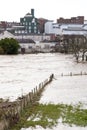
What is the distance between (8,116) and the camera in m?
15.9

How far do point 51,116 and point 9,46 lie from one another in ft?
195

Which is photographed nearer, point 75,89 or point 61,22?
point 75,89

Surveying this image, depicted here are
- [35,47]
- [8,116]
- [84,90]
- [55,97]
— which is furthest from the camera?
[35,47]

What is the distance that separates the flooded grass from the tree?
185ft

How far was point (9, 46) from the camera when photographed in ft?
253

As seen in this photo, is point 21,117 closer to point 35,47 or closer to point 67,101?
point 67,101

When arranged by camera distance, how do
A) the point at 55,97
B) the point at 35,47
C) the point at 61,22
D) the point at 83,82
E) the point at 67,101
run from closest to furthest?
1. the point at 67,101
2. the point at 55,97
3. the point at 83,82
4. the point at 35,47
5. the point at 61,22

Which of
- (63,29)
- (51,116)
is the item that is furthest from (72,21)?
(51,116)

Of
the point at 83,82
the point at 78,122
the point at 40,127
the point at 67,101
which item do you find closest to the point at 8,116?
the point at 40,127

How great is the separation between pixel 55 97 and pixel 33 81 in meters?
10.2

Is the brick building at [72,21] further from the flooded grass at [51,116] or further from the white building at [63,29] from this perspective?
the flooded grass at [51,116]

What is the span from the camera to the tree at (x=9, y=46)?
77.2m

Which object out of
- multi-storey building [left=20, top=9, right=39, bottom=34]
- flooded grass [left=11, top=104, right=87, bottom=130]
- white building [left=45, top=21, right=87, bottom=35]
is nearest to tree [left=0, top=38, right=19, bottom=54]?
flooded grass [left=11, top=104, right=87, bottom=130]

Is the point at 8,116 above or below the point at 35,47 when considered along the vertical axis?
above
